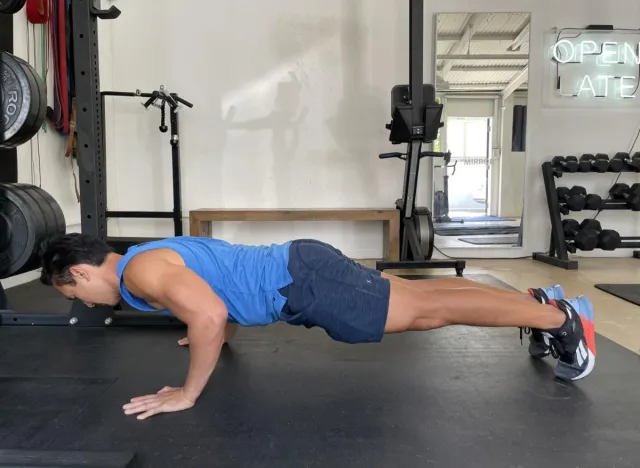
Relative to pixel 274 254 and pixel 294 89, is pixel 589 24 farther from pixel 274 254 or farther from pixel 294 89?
pixel 274 254

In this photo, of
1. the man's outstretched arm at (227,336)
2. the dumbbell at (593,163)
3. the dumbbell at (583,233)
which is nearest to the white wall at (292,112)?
the dumbbell at (593,163)

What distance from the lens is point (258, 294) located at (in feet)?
4.54

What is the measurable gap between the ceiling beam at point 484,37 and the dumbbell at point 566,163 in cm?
118

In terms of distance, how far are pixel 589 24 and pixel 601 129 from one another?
95 cm

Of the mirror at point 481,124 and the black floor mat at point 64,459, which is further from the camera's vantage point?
the mirror at point 481,124

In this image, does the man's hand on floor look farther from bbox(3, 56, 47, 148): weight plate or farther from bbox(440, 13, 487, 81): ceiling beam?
bbox(440, 13, 487, 81): ceiling beam

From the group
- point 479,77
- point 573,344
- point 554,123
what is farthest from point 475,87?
point 573,344

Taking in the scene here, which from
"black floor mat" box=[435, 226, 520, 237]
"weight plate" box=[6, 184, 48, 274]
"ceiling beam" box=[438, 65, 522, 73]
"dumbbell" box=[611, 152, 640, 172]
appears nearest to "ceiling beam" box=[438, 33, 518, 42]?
"ceiling beam" box=[438, 65, 522, 73]

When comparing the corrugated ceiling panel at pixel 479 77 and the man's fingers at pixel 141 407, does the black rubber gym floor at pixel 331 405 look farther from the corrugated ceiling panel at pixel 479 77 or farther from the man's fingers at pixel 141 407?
the corrugated ceiling panel at pixel 479 77

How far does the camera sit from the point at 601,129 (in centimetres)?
446

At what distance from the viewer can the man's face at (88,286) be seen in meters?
1.34

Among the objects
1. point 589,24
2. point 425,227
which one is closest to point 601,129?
point 589,24

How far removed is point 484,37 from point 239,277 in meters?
3.91

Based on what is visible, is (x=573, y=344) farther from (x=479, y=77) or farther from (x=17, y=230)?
(x=479, y=77)
